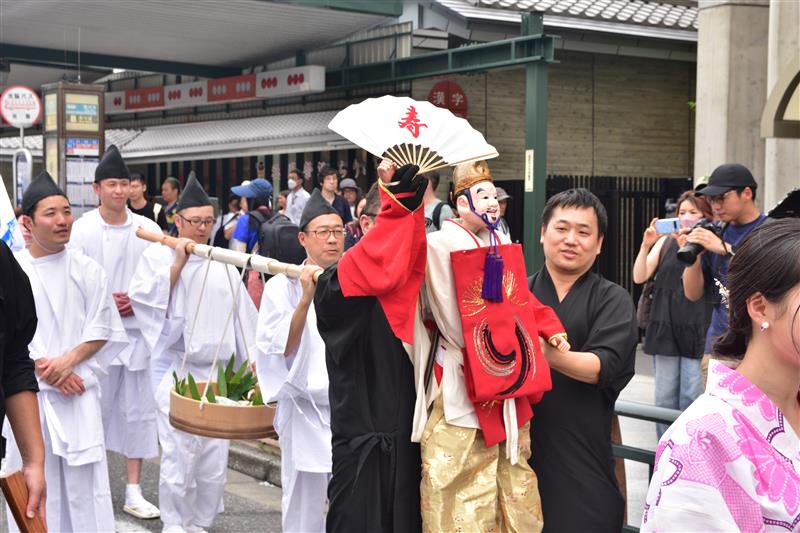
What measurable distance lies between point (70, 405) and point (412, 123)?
10.5 ft

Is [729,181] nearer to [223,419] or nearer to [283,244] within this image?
[223,419]

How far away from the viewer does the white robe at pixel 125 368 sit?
820 centimetres

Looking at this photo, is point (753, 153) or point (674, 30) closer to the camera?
point (753, 153)

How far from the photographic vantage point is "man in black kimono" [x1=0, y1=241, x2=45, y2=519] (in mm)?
3805

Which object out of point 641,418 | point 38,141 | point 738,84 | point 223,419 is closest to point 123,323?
point 223,419

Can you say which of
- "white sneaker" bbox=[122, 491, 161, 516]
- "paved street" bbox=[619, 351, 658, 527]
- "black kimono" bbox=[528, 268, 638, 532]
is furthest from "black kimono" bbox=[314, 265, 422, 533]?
"white sneaker" bbox=[122, 491, 161, 516]

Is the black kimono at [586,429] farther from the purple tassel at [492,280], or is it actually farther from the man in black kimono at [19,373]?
the man in black kimono at [19,373]

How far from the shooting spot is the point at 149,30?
18.1 m

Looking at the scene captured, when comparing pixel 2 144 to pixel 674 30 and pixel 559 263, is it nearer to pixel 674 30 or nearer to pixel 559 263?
pixel 674 30

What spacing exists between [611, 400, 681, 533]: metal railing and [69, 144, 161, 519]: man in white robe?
398cm

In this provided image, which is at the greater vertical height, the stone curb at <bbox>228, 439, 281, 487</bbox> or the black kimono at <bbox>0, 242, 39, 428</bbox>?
the black kimono at <bbox>0, 242, 39, 428</bbox>

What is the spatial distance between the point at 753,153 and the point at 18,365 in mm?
11734

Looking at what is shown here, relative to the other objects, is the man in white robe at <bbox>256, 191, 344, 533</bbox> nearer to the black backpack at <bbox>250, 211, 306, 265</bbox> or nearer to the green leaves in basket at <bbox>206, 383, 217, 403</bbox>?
the green leaves in basket at <bbox>206, 383, 217, 403</bbox>

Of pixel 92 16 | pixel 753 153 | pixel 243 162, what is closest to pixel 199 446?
pixel 753 153
